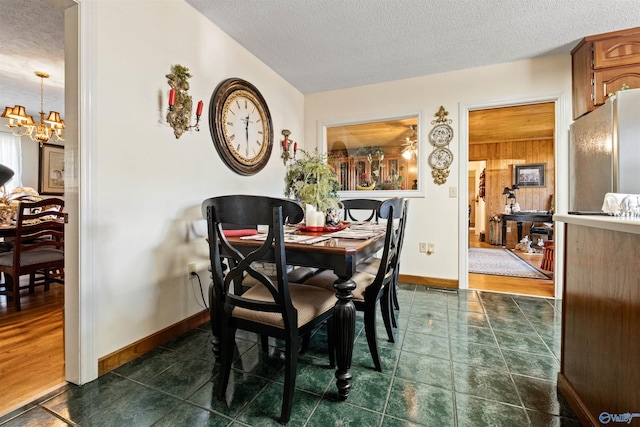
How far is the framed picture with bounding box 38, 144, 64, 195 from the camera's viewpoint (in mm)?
5016

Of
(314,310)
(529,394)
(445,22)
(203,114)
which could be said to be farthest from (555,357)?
(203,114)

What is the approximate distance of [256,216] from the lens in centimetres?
117

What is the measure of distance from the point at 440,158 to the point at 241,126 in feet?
7.26

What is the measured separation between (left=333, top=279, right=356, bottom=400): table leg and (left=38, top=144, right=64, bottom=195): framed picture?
20.2 feet

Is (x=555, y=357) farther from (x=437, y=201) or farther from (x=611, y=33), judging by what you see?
(x=611, y=33)

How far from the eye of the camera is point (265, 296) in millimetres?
1409

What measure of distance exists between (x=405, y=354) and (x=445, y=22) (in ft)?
8.41

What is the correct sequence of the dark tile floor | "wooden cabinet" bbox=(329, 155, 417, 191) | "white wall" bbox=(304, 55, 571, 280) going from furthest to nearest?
"wooden cabinet" bbox=(329, 155, 417, 191) → "white wall" bbox=(304, 55, 571, 280) → the dark tile floor

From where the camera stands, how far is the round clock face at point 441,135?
326cm

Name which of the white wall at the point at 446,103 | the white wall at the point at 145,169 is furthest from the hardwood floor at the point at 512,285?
the white wall at the point at 145,169

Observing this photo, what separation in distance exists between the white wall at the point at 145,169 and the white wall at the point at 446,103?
205 cm

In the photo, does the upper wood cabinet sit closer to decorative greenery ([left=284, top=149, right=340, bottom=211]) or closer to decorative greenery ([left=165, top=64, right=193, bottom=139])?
decorative greenery ([left=284, top=149, right=340, bottom=211])
